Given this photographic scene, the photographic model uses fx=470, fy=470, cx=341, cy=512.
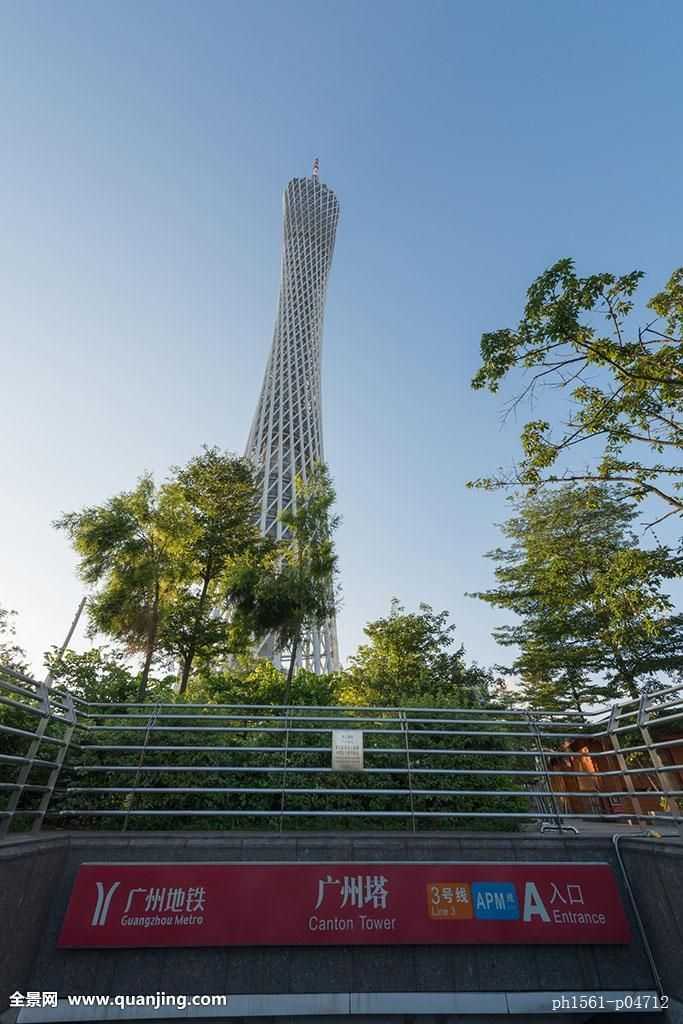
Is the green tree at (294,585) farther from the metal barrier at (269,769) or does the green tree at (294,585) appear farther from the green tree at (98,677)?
the metal barrier at (269,769)

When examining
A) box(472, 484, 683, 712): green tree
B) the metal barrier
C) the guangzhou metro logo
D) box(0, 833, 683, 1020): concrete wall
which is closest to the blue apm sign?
box(0, 833, 683, 1020): concrete wall

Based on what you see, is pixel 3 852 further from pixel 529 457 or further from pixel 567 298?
pixel 567 298

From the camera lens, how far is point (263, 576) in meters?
11.4

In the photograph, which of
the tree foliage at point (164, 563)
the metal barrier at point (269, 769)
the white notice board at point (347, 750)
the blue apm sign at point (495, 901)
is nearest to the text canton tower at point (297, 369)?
the tree foliage at point (164, 563)

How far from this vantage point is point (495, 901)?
3.33 m

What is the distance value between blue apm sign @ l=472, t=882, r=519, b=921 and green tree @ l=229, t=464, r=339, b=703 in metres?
7.41

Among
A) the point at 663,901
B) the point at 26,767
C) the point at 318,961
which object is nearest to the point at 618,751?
the point at 663,901

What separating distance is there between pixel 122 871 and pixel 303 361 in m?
39.5

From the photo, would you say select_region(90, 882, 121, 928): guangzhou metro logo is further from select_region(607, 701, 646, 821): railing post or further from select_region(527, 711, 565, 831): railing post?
select_region(607, 701, 646, 821): railing post

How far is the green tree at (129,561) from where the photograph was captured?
33.8 ft

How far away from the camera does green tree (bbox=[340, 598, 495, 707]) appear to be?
15.6 m

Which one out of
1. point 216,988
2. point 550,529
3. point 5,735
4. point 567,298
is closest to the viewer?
point 216,988

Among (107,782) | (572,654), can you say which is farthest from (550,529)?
(107,782)

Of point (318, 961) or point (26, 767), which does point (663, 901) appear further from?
Result: point (26, 767)
